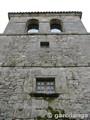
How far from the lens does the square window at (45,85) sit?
7.91 m

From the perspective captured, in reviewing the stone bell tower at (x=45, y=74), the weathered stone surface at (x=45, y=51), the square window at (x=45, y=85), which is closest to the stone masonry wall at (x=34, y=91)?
the stone bell tower at (x=45, y=74)

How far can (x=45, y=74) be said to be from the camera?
8.36 metres

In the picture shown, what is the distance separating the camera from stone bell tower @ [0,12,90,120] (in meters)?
6.86

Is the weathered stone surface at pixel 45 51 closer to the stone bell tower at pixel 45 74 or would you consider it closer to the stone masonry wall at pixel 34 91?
the stone bell tower at pixel 45 74

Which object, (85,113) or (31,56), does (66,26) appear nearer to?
(31,56)

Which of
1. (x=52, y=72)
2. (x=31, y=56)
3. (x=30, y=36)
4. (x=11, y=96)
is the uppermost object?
(x=30, y=36)

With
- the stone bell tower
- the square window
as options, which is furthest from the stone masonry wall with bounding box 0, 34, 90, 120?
the square window

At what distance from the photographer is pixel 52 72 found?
8461 mm

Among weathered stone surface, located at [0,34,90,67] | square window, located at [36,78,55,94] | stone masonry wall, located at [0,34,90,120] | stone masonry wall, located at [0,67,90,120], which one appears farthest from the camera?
weathered stone surface, located at [0,34,90,67]

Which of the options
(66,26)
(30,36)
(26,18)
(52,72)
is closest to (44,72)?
(52,72)

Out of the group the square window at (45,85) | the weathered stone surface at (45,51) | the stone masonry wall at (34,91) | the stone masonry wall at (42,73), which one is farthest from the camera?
the weathered stone surface at (45,51)

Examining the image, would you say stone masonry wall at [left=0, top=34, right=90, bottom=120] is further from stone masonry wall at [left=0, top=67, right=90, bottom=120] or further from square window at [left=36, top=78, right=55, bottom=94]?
square window at [left=36, top=78, right=55, bottom=94]

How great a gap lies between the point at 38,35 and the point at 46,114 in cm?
516

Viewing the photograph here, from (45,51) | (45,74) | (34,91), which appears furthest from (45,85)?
(45,51)
